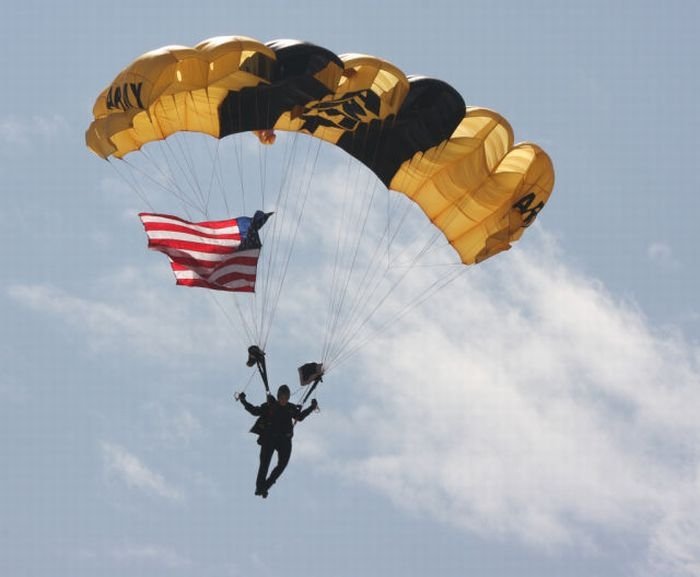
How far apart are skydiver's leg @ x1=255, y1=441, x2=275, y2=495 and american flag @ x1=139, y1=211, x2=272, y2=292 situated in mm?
3442

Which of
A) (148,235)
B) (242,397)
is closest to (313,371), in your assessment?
(242,397)

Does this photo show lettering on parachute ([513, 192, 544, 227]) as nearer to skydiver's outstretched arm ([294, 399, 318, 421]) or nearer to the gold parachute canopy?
the gold parachute canopy

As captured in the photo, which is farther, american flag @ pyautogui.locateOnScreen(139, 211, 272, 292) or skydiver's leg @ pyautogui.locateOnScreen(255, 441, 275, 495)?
american flag @ pyautogui.locateOnScreen(139, 211, 272, 292)

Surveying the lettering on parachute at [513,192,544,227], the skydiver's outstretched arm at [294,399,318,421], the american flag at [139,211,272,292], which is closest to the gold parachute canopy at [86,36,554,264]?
the lettering on parachute at [513,192,544,227]

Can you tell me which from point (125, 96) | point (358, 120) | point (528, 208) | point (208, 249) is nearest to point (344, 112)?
point (358, 120)

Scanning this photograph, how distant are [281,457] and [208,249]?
438 centimetres

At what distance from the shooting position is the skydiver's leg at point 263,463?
98.6 ft

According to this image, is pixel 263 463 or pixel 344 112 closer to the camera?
pixel 263 463

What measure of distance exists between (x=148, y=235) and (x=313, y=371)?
4.14 metres

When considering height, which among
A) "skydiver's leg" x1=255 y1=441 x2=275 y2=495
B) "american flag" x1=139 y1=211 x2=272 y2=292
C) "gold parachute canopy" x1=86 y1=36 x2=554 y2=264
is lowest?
"skydiver's leg" x1=255 y1=441 x2=275 y2=495

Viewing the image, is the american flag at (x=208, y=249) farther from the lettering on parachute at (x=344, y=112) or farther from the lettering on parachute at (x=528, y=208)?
the lettering on parachute at (x=528, y=208)

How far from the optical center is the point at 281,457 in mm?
30234

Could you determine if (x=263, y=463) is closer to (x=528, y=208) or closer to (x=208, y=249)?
(x=208, y=249)

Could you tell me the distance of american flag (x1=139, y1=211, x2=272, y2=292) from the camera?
32031 millimetres
